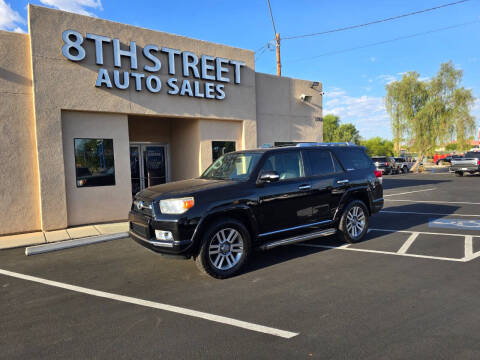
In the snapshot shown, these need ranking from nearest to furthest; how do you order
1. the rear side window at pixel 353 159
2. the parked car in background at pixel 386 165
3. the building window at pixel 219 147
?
the rear side window at pixel 353 159
the building window at pixel 219 147
the parked car in background at pixel 386 165

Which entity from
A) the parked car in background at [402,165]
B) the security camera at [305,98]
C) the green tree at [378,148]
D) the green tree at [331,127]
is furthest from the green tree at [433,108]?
the green tree at [331,127]

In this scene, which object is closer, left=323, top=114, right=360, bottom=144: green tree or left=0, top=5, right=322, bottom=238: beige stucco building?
left=0, top=5, right=322, bottom=238: beige stucco building

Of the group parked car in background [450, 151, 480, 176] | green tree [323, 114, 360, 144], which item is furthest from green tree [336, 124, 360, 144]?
parked car in background [450, 151, 480, 176]

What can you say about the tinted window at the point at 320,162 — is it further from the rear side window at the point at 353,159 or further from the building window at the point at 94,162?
the building window at the point at 94,162

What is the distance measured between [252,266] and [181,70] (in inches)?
280

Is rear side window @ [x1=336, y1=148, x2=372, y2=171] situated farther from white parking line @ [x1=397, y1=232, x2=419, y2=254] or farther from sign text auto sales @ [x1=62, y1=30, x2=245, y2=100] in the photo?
sign text auto sales @ [x1=62, y1=30, x2=245, y2=100]

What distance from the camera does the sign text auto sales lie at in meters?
8.66

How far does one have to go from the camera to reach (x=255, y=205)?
5148mm

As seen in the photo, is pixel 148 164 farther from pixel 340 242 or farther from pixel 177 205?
pixel 177 205

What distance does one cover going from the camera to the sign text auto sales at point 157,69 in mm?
8664

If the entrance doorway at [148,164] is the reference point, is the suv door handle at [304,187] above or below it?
below

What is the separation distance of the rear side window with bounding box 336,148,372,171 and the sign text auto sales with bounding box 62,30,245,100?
547 centimetres

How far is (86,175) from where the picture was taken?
910 cm

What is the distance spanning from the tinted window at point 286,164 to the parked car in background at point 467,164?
79.0 ft
